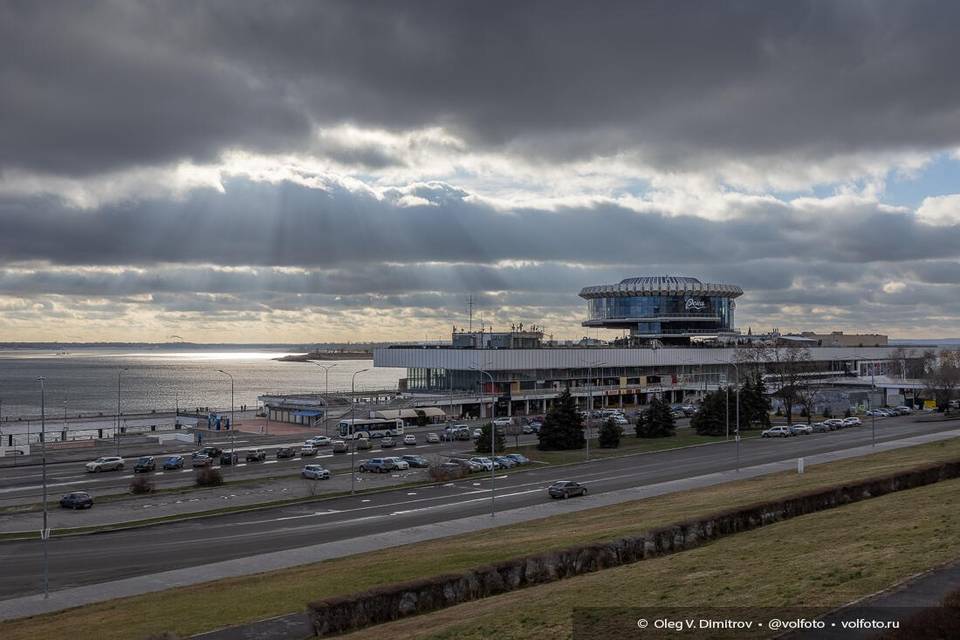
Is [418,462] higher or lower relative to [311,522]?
higher

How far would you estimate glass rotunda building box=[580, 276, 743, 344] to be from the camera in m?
156

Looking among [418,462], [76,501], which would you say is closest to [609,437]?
Result: [418,462]

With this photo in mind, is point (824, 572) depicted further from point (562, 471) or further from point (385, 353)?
point (385, 353)

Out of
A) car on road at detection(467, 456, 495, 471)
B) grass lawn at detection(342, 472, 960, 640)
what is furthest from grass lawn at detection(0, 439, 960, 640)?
car on road at detection(467, 456, 495, 471)

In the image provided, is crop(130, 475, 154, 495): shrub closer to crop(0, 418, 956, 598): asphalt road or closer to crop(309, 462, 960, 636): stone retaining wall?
crop(0, 418, 956, 598): asphalt road

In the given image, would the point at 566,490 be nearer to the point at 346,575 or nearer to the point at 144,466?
the point at 346,575

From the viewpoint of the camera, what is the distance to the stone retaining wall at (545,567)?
63.6 ft

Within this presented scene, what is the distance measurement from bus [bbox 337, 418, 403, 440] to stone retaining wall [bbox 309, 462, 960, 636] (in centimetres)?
5955

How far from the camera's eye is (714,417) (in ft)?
259

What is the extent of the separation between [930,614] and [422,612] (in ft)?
40.9

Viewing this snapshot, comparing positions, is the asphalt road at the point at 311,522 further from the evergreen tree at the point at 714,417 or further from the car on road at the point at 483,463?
the evergreen tree at the point at 714,417

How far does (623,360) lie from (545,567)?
106935mm

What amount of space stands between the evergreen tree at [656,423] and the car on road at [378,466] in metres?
29.0

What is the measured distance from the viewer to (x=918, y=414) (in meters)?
94.7
